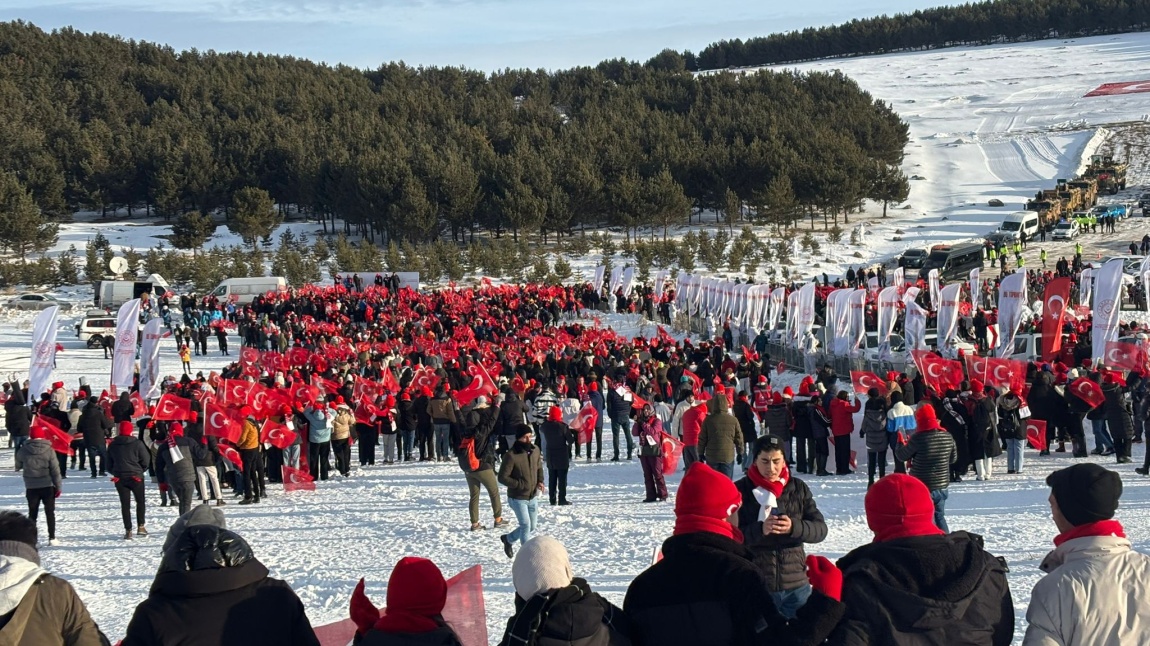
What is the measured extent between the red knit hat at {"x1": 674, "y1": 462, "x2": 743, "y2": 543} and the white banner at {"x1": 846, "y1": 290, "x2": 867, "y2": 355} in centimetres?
1793

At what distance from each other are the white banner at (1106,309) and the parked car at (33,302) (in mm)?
32211

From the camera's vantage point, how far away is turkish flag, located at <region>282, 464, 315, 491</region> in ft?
44.0

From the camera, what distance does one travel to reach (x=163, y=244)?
6041cm

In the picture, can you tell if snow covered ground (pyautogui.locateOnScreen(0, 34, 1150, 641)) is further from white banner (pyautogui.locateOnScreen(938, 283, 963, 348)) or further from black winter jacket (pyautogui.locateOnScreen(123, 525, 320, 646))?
white banner (pyautogui.locateOnScreen(938, 283, 963, 348))

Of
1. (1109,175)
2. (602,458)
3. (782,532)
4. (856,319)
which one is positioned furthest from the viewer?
(1109,175)

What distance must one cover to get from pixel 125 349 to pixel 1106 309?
14479mm

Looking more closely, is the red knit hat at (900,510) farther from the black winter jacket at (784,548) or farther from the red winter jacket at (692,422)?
the red winter jacket at (692,422)

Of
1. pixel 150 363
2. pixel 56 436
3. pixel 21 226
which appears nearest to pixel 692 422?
pixel 56 436

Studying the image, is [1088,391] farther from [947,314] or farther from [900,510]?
[900,510]

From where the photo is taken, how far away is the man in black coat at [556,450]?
37.6 ft

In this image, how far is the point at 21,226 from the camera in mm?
51688

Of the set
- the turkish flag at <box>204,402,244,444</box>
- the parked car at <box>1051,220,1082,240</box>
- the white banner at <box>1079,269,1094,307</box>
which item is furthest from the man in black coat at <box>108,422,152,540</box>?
the parked car at <box>1051,220,1082,240</box>

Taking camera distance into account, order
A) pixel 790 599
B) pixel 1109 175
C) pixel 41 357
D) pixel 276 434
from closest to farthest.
A: pixel 790 599
pixel 276 434
pixel 41 357
pixel 1109 175

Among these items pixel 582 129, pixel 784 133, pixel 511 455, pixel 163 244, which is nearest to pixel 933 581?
pixel 511 455
